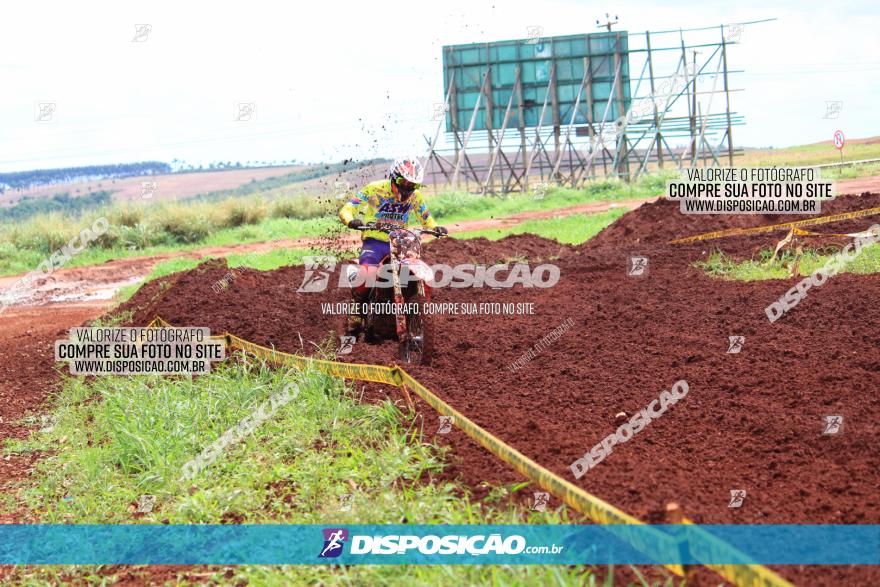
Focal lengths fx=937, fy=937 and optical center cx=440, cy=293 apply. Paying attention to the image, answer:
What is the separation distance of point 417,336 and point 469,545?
175 inches

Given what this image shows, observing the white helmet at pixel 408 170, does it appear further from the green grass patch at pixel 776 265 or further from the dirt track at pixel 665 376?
the green grass patch at pixel 776 265

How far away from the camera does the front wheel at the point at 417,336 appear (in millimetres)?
9320

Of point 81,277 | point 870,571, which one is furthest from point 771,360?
point 81,277

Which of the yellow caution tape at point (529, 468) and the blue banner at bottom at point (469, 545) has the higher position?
the yellow caution tape at point (529, 468)

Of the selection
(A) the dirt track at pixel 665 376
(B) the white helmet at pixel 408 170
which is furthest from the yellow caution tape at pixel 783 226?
(B) the white helmet at pixel 408 170

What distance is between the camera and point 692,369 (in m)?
8.60

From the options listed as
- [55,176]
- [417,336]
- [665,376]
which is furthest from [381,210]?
[55,176]

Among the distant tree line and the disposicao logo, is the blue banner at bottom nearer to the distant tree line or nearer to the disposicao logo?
the disposicao logo

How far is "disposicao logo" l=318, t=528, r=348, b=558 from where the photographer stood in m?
5.47

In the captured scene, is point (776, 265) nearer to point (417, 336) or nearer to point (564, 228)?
point (417, 336)

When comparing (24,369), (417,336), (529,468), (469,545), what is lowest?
(24,369)

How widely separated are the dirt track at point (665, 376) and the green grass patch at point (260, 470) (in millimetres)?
466

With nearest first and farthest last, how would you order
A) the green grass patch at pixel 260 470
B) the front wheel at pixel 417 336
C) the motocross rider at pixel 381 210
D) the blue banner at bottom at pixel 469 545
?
the blue banner at bottom at pixel 469 545
the green grass patch at pixel 260 470
the front wheel at pixel 417 336
the motocross rider at pixel 381 210

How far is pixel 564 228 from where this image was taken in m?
24.9
